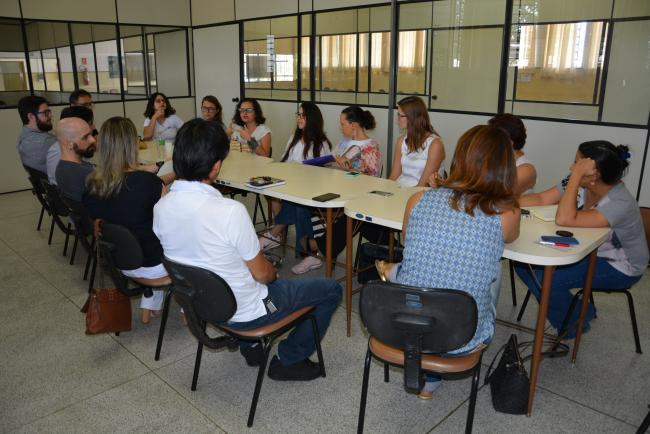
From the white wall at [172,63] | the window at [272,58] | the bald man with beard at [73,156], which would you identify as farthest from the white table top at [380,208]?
the white wall at [172,63]

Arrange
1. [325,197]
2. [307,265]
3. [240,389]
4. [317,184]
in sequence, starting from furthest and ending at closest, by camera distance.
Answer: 1. [307,265]
2. [317,184]
3. [325,197]
4. [240,389]

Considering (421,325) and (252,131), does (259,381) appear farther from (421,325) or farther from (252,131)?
(252,131)

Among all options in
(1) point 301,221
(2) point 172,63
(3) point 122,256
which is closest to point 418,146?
(1) point 301,221

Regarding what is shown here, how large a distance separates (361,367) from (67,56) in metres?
6.50

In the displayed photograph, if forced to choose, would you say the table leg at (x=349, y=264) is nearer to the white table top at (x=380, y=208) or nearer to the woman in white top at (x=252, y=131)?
the white table top at (x=380, y=208)

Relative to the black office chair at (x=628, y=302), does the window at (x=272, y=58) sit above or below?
above

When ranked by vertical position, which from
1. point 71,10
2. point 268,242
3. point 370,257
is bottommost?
point 268,242

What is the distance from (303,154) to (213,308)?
2.56 meters

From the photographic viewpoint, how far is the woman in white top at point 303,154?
3.86 meters

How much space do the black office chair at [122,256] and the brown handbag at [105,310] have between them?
0.08 metres

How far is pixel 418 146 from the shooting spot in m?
3.63

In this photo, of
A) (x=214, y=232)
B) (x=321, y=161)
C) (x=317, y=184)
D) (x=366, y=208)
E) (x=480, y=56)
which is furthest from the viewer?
(x=480, y=56)

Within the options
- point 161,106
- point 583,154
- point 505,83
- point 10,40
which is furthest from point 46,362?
point 10,40

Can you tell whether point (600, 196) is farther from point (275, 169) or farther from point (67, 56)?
point (67, 56)
